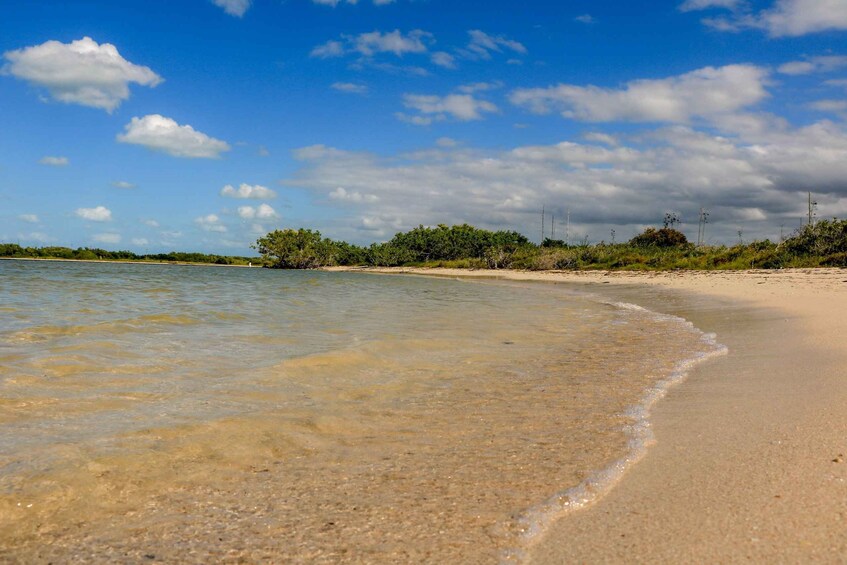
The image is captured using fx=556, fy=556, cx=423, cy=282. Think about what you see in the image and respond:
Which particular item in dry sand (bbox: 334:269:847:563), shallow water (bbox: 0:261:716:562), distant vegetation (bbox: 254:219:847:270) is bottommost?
shallow water (bbox: 0:261:716:562)

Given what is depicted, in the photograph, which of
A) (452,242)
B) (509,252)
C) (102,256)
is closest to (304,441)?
(509,252)

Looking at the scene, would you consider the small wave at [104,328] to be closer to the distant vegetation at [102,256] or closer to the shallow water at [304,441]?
the shallow water at [304,441]

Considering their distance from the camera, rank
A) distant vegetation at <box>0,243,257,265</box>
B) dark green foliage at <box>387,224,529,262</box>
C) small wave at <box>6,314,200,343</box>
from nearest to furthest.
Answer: small wave at <box>6,314,200,343</box>, dark green foliage at <box>387,224,529,262</box>, distant vegetation at <box>0,243,257,265</box>

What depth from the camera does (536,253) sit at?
2470 inches

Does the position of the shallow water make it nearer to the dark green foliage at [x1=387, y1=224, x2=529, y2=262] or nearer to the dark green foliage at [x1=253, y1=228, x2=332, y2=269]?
the dark green foliage at [x1=387, y1=224, x2=529, y2=262]

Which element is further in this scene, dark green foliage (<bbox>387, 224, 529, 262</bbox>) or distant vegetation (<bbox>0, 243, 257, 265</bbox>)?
distant vegetation (<bbox>0, 243, 257, 265</bbox>)

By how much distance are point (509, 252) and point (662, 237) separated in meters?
17.9

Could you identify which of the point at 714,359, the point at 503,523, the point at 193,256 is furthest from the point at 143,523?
the point at 193,256

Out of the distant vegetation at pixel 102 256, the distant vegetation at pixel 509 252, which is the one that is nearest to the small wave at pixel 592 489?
the distant vegetation at pixel 509 252

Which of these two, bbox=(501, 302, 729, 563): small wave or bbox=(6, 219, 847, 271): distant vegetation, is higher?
bbox=(6, 219, 847, 271): distant vegetation

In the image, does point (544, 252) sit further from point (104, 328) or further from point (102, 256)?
point (102, 256)

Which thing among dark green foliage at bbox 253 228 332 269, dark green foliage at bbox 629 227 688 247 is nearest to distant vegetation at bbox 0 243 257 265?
dark green foliage at bbox 253 228 332 269

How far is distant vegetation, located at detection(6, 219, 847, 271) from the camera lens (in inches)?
1346

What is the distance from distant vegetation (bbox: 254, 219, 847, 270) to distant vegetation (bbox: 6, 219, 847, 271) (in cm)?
4
